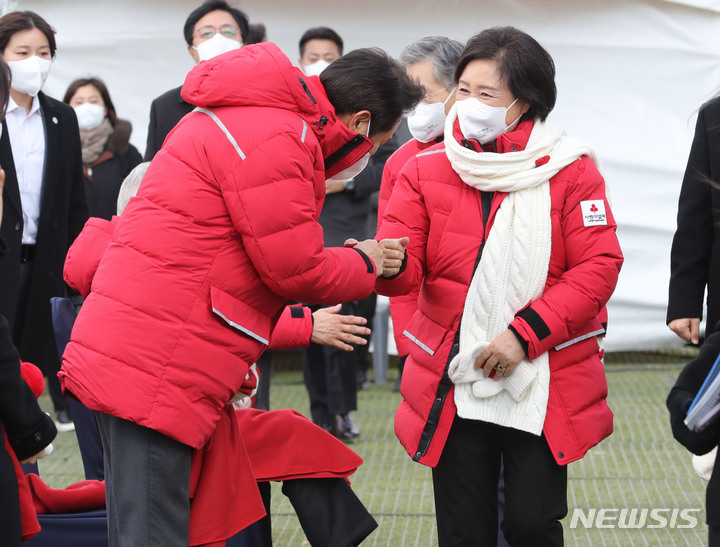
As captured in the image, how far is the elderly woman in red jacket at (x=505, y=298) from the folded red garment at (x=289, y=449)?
0.88 ft

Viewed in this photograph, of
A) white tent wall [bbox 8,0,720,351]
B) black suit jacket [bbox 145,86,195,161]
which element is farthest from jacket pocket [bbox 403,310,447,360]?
white tent wall [bbox 8,0,720,351]

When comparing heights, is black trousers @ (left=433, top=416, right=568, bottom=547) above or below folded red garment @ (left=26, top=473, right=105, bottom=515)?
above

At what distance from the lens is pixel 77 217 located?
5707mm

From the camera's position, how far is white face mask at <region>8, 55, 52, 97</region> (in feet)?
17.7

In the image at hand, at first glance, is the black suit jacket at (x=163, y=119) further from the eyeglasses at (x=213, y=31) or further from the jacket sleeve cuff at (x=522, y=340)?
the jacket sleeve cuff at (x=522, y=340)

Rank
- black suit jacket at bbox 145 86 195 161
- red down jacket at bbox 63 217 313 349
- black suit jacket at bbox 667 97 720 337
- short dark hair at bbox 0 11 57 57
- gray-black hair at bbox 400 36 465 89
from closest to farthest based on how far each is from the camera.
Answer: red down jacket at bbox 63 217 313 349, black suit jacket at bbox 667 97 720 337, gray-black hair at bbox 400 36 465 89, black suit jacket at bbox 145 86 195 161, short dark hair at bbox 0 11 57 57

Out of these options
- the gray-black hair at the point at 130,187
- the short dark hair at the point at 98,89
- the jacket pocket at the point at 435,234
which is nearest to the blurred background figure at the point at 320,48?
the short dark hair at the point at 98,89

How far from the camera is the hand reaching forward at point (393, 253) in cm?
301

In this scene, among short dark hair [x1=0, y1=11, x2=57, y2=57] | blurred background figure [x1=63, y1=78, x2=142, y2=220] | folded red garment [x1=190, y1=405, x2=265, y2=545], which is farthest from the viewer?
blurred background figure [x1=63, y1=78, x2=142, y2=220]

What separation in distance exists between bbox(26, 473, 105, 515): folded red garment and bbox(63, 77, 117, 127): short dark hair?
14.6ft

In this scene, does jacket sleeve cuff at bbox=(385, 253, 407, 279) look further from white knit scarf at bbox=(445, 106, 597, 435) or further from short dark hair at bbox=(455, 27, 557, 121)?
short dark hair at bbox=(455, 27, 557, 121)

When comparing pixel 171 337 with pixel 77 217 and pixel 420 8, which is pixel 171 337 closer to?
pixel 77 217

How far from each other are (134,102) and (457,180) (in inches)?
217

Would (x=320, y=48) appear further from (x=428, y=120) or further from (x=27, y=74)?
(x=428, y=120)
